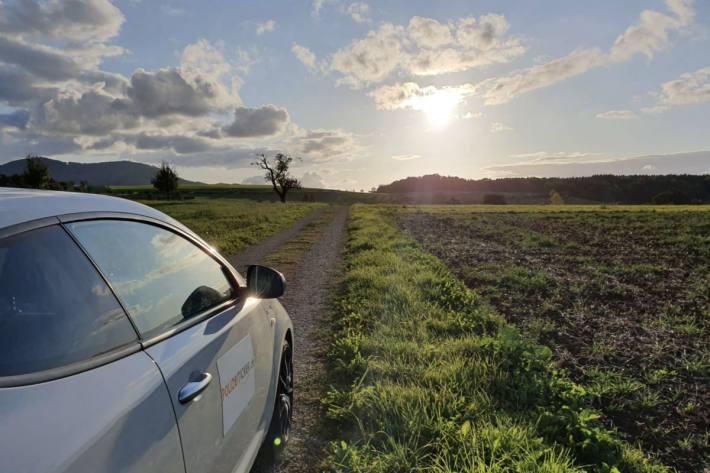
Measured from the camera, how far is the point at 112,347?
1315 mm

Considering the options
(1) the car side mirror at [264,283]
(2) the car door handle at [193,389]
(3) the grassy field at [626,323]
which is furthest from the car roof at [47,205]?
(3) the grassy field at [626,323]

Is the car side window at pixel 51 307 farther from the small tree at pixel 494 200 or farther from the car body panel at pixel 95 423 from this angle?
the small tree at pixel 494 200

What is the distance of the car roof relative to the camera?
3.85ft

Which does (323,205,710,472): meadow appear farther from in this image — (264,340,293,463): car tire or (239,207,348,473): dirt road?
(264,340,293,463): car tire

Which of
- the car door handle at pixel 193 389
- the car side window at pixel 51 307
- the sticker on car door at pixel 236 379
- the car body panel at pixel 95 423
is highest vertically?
the car side window at pixel 51 307

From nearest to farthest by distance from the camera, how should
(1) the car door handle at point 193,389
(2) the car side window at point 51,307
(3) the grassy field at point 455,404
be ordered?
1. (2) the car side window at point 51,307
2. (1) the car door handle at point 193,389
3. (3) the grassy field at point 455,404

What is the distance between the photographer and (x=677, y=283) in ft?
26.9

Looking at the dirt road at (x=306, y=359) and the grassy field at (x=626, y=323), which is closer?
the dirt road at (x=306, y=359)

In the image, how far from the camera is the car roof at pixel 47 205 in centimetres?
117

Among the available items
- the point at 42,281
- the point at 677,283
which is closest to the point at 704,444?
the point at 42,281

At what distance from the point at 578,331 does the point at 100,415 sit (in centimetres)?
588

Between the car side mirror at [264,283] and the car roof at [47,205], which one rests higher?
the car roof at [47,205]

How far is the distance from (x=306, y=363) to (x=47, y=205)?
11.8 feet

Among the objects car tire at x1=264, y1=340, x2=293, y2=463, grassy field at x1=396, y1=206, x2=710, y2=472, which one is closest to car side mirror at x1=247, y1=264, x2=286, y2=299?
car tire at x1=264, y1=340, x2=293, y2=463
